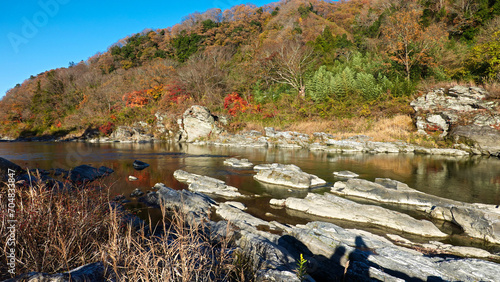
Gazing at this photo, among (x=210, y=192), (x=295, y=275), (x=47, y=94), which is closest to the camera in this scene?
(x=295, y=275)

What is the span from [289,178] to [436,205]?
6.53 meters

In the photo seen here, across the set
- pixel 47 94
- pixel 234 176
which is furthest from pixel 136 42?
pixel 234 176

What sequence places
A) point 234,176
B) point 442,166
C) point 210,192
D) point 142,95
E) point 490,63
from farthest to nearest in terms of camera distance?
point 142,95 < point 490,63 < point 442,166 < point 234,176 < point 210,192

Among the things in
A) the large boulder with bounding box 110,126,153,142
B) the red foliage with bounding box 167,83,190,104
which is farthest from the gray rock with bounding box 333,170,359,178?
the red foliage with bounding box 167,83,190,104

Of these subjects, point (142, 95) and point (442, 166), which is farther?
point (142, 95)

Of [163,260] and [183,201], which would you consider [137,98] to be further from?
[163,260]

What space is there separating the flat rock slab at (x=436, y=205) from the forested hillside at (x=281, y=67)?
22.2m

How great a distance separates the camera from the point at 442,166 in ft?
56.6

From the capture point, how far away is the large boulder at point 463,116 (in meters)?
20.9

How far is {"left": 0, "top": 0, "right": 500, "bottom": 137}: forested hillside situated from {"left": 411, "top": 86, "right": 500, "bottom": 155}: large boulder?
189 cm

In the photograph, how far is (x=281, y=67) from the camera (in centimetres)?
4153

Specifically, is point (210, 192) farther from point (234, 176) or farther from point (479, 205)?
point (479, 205)

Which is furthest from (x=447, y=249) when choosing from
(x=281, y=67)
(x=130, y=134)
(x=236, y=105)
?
(x=130, y=134)

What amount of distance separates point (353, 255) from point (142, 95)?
52855 millimetres
